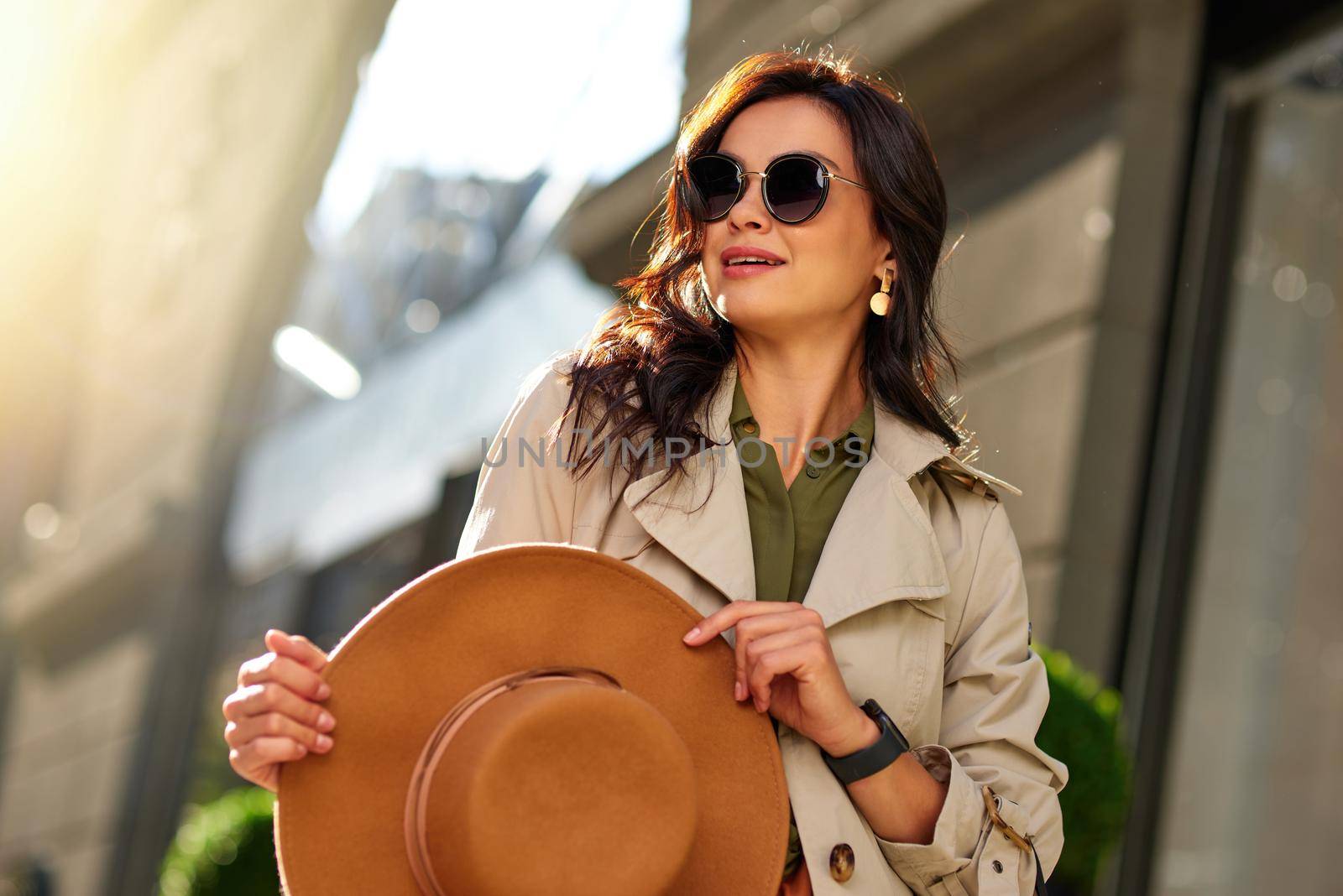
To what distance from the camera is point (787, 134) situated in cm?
241

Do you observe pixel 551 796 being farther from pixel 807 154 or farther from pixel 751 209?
pixel 807 154

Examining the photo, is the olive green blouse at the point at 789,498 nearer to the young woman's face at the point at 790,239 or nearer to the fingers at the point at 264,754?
the young woman's face at the point at 790,239

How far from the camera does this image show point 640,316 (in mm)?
2453

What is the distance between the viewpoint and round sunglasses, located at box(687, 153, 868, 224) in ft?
7.64

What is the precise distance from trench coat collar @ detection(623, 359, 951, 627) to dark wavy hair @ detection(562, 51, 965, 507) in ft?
0.26

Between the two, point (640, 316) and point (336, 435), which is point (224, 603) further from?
point (640, 316)

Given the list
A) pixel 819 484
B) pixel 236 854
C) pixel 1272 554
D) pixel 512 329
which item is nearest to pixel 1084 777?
pixel 1272 554

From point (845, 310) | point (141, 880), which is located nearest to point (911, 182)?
point (845, 310)

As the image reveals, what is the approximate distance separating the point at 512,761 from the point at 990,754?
86cm

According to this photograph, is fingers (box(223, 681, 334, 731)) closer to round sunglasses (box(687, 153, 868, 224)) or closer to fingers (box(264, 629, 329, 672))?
fingers (box(264, 629, 329, 672))

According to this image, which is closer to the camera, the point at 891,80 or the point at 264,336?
the point at 891,80

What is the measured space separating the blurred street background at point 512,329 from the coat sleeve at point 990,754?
6.12ft

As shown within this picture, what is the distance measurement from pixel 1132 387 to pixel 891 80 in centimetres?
170

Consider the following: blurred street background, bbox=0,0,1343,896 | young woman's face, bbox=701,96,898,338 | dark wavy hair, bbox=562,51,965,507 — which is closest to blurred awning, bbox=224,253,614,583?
blurred street background, bbox=0,0,1343,896
